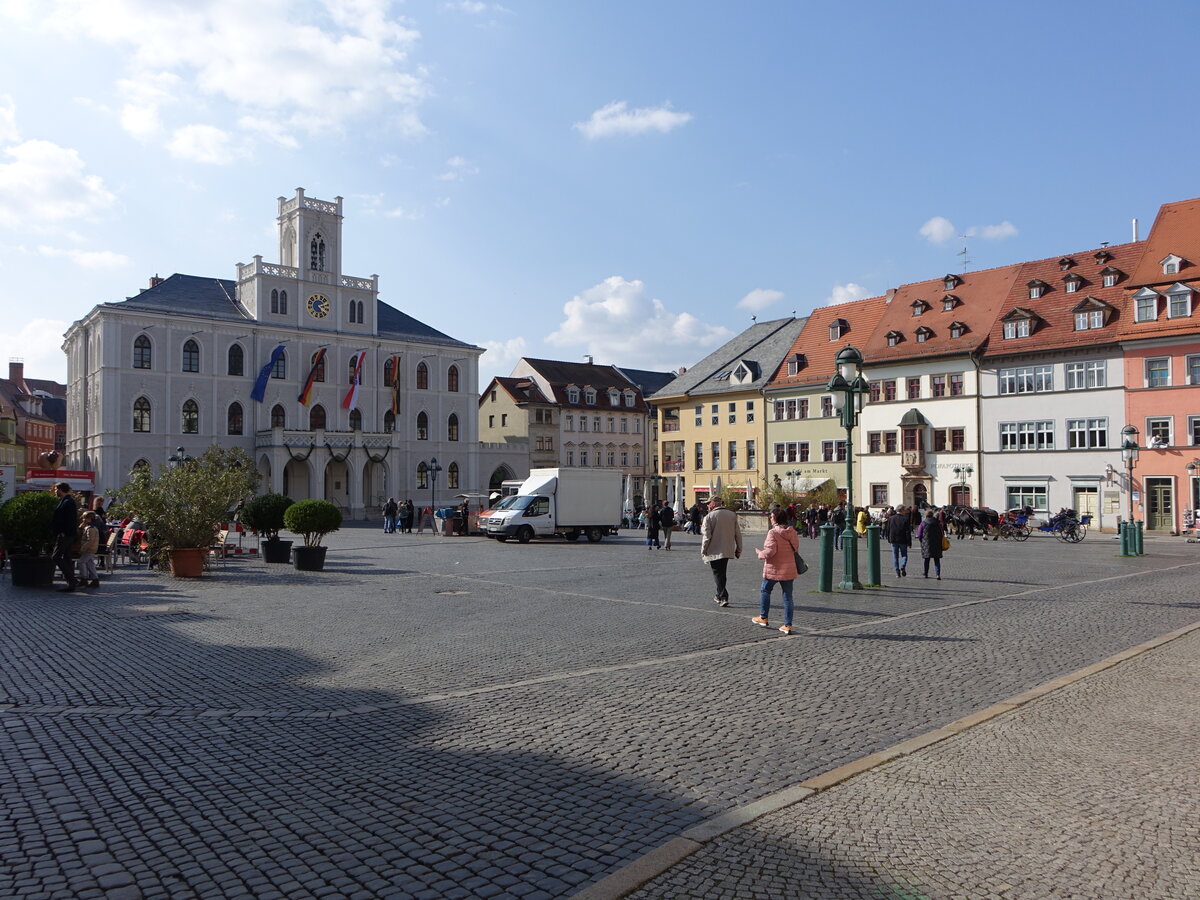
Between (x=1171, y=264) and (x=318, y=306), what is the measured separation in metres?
55.3

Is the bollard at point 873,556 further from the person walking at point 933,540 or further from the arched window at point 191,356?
the arched window at point 191,356

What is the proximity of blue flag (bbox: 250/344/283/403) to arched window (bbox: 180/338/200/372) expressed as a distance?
399 centimetres

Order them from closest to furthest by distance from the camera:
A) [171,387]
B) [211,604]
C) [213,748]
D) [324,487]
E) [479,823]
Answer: [479,823], [213,748], [211,604], [171,387], [324,487]

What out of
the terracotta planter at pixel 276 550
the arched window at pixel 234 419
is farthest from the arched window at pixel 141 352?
the terracotta planter at pixel 276 550

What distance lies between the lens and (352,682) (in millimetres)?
9422

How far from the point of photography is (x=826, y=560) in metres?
17.7

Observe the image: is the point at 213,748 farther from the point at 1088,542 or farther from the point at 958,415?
the point at 958,415

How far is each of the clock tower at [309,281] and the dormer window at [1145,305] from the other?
51828mm

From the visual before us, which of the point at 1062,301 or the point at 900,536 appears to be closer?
the point at 900,536

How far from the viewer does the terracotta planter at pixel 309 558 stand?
22.4m

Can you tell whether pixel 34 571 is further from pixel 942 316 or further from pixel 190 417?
pixel 942 316

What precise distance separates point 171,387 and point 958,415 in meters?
50.6

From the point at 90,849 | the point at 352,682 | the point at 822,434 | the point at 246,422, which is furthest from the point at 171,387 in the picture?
the point at 90,849

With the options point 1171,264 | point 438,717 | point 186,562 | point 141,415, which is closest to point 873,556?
point 438,717
